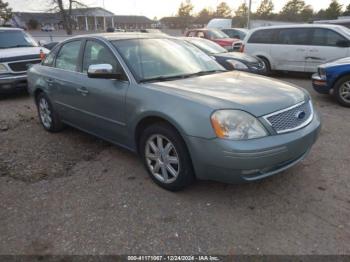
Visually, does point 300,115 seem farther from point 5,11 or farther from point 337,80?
point 5,11

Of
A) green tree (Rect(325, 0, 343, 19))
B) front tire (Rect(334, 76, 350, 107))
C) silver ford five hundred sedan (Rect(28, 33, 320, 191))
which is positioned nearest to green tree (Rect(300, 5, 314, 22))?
green tree (Rect(325, 0, 343, 19))

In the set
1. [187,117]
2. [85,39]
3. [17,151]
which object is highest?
[85,39]

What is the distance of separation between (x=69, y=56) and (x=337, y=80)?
540 centimetres

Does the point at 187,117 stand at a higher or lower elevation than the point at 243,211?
higher

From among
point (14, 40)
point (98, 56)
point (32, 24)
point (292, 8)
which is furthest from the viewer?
point (292, 8)

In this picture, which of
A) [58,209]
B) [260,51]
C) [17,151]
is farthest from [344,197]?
[260,51]

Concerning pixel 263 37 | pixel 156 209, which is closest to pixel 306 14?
pixel 263 37

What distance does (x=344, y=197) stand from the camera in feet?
10.6

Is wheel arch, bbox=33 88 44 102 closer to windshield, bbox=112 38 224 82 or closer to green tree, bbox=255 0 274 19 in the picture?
windshield, bbox=112 38 224 82

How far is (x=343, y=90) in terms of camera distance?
676 cm

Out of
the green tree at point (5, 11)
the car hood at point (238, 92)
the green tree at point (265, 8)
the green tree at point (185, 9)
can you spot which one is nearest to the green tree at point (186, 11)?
the green tree at point (185, 9)

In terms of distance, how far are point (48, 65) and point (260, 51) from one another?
299 inches

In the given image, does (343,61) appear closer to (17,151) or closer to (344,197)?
(344,197)

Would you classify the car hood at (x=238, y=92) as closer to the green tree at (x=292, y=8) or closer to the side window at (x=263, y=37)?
the side window at (x=263, y=37)
